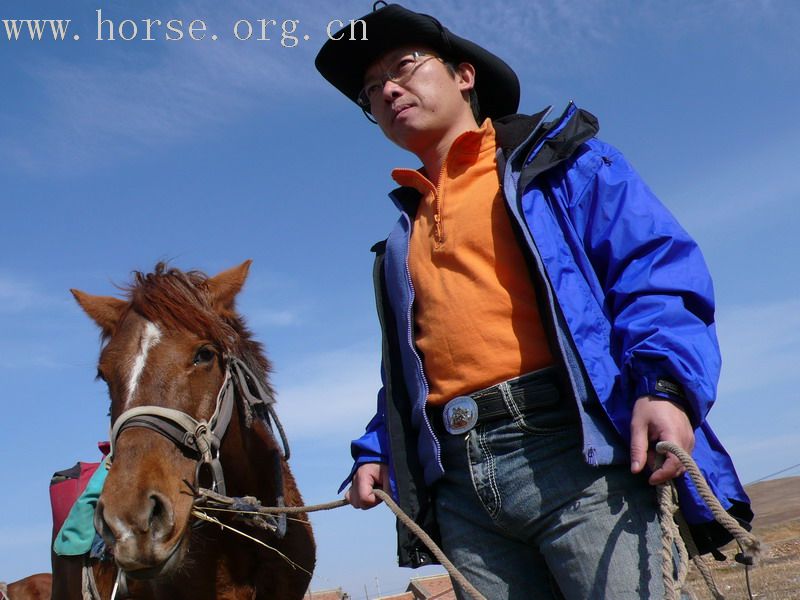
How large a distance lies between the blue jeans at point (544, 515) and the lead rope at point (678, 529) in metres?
0.07

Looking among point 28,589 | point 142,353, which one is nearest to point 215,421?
point 142,353

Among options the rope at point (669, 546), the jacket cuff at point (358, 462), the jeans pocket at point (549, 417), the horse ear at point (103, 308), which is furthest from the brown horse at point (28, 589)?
the rope at point (669, 546)

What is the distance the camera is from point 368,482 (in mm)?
2719

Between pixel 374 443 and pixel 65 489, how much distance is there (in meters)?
4.15

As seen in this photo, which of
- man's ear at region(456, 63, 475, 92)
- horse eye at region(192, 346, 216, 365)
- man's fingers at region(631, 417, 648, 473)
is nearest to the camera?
man's fingers at region(631, 417, 648, 473)

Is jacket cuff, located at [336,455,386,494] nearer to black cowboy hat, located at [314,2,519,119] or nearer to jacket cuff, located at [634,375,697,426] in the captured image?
jacket cuff, located at [634,375,697,426]

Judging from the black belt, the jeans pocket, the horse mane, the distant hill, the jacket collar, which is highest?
the horse mane

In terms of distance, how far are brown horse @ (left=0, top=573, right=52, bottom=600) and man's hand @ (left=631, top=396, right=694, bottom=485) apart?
10041 millimetres

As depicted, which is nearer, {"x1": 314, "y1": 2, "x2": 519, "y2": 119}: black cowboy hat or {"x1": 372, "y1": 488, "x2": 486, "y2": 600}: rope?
{"x1": 372, "y1": 488, "x2": 486, "y2": 600}: rope

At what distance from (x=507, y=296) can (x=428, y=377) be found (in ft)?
1.25

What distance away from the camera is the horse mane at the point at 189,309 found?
3.68 meters

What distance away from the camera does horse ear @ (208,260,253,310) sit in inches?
162

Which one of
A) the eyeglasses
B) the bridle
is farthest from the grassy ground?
the eyeglasses

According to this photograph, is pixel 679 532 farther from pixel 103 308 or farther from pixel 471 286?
pixel 103 308
